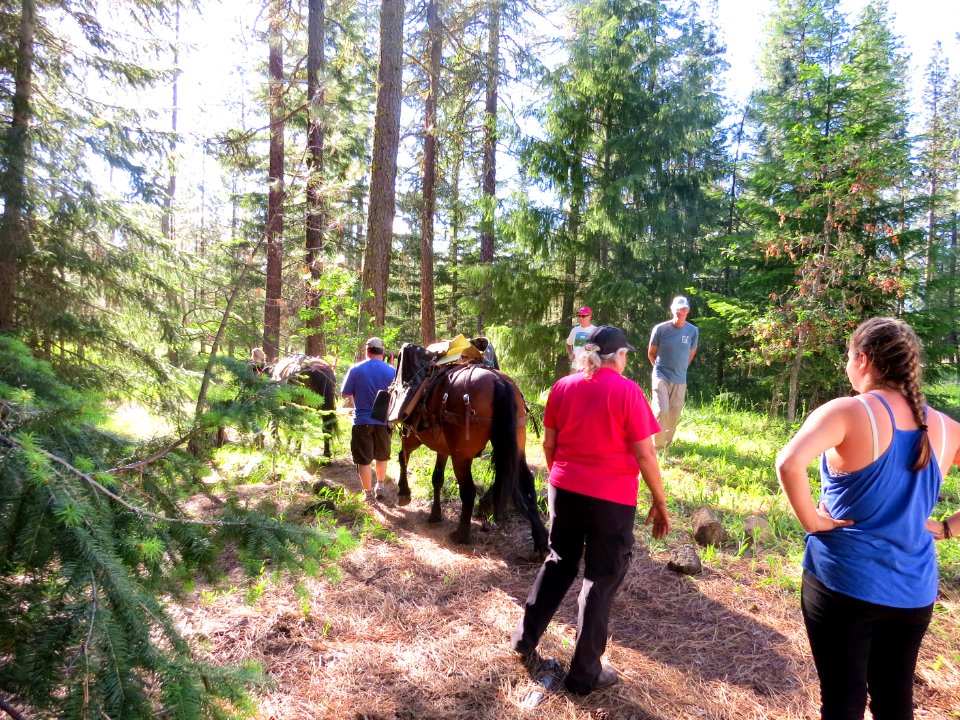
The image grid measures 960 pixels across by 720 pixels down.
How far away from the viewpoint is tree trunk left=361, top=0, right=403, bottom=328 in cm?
808

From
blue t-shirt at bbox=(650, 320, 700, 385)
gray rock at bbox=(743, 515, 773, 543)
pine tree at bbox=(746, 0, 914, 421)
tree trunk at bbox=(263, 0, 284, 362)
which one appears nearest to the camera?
gray rock at bbox=(743, 515, 773, 543)

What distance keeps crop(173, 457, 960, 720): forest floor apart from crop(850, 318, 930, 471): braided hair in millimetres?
1734

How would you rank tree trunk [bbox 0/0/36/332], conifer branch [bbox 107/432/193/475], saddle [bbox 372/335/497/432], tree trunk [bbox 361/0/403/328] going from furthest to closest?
tree trunk [bbox 361/0/403/328] < tree trunk [bbox 0/0/36/332] < saddle [bbox 372/335/497/432] < conifer branch [bbox 107/432/193/475]

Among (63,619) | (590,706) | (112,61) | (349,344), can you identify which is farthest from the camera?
(349,344)

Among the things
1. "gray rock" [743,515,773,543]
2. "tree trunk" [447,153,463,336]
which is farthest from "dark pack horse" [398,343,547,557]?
"tree trunk" [447,153,463,336]

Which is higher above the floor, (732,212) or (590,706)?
(732,212)

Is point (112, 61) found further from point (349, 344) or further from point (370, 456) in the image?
point (370, 456)

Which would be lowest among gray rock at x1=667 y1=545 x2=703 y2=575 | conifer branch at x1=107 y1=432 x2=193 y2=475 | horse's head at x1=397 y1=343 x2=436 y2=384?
gray rock at x1=667 y1=545 x2=703 y2=575

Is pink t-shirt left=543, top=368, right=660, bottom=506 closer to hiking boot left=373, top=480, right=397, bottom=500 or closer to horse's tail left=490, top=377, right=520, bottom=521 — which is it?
horse's tail left=490, top=377, right=520, bottom=521

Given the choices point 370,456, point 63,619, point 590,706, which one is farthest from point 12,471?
point 370,456

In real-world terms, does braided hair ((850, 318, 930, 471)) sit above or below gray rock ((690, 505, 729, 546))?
above

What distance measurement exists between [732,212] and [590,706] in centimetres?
1725

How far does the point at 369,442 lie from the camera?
5.51m

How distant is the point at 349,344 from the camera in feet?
24.6
